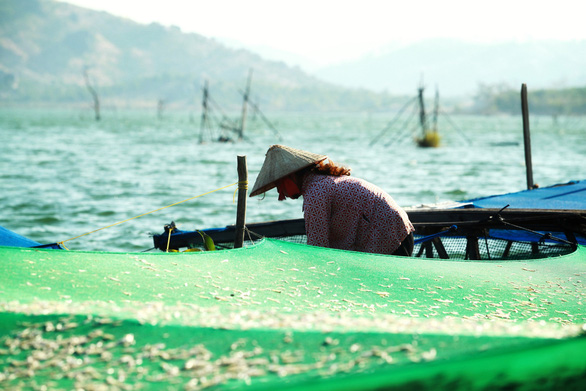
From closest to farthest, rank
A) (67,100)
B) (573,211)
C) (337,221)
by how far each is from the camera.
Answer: (337,221), (573,211), (67,100)

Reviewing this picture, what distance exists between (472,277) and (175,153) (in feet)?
94.8

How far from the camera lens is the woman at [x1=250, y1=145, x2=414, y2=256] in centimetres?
387

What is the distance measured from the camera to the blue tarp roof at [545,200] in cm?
624

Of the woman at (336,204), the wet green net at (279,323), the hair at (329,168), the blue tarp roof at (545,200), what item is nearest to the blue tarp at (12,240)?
the wet green net at (279,323)

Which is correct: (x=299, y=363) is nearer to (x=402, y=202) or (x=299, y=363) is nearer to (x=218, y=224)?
(x=218, y=224)

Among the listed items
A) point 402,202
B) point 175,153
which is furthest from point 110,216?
point 175,153

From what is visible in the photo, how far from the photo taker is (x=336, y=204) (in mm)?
3900

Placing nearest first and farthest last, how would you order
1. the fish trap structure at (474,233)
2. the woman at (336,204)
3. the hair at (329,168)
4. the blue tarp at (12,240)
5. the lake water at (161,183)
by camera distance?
the woman at (336,204) → the hair at (329,168) → the blue tarp at (12,240) → the fish trap structure at (474,233) → the lake water at (161,183)

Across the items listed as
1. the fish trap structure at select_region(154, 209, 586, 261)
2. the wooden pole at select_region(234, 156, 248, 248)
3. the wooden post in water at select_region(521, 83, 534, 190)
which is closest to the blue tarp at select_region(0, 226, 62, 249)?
the fish trap structure at select_region(154, 209, 586, 261)

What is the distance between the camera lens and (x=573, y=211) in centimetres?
527

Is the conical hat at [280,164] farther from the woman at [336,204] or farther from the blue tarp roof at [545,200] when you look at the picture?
the blue tarp roof at [545,200]

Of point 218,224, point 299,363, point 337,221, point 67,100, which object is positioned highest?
point 67,100

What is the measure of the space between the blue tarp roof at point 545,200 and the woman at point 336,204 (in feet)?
8.90

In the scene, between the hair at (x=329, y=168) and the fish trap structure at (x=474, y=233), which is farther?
the fish trap structure at (x=474, y=233)
